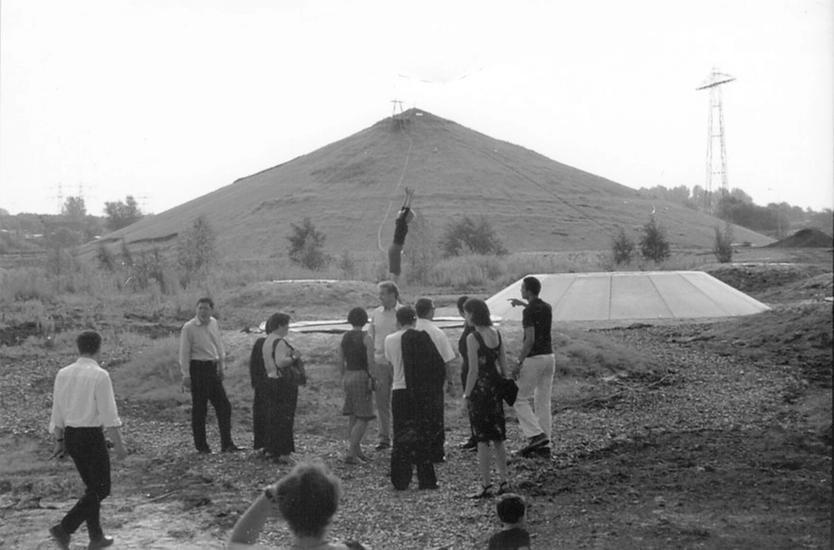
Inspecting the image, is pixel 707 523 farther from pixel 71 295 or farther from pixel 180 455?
pixel 71 295

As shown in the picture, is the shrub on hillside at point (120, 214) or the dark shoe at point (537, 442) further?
the shrub on hillside at point (120, 214)

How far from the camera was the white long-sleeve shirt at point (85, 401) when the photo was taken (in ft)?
22.5

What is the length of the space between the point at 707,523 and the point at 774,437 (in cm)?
354

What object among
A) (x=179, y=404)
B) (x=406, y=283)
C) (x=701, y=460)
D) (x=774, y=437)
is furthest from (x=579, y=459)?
(x=406, y=283)

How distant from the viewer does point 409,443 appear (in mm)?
8617

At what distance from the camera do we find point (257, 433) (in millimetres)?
10375

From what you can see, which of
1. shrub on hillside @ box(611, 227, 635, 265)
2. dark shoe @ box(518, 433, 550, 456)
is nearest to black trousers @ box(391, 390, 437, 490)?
dark shoe @ box(518, 433, 550, 456)

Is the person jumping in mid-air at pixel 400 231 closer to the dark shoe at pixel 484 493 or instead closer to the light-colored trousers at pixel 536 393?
the light-colored trousers at pixel 536 393

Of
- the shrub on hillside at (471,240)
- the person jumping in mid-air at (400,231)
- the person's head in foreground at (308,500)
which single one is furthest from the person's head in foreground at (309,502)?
the shrub on hillside at (471,240)

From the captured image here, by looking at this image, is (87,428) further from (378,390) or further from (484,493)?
(378,390)

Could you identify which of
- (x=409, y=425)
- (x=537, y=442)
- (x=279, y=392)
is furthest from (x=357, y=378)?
(x=537, y=442)

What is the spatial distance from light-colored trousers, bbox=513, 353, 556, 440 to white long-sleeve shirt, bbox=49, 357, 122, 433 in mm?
4005

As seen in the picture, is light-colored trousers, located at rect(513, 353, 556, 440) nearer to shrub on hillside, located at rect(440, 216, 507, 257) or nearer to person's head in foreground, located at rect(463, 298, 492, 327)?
person's head in foreground, located at rect(463, 298, 492, 327)

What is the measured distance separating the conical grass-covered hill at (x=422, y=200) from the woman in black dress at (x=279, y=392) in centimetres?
7027
